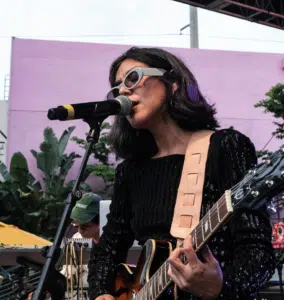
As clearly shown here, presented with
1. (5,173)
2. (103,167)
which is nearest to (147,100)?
(5,173)

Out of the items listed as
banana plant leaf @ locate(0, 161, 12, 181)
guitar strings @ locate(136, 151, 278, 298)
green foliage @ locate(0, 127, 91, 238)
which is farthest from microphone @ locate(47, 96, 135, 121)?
banana plant leaf @ locate(0, 161, 12, 181)

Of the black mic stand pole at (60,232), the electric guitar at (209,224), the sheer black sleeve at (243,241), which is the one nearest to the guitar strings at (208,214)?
the electric guitar at (209,224)

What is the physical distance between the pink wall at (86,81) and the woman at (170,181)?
41.2 feet

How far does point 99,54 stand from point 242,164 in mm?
14108

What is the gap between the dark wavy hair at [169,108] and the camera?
222 cm

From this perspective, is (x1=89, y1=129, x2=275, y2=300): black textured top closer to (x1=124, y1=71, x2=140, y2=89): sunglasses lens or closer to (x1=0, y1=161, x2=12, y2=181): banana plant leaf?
(x1=124, y1=71, x2=140, y2=89): sunglasses lens

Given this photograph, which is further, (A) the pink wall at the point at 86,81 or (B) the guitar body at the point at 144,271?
(A) the pink wall at the point at 86,81

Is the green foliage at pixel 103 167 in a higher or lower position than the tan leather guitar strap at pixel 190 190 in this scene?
higher

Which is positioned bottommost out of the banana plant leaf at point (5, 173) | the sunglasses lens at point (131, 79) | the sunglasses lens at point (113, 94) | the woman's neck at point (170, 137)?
the woman's neck at point (170, 137)

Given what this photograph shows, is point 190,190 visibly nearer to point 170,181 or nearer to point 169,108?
point 170,181

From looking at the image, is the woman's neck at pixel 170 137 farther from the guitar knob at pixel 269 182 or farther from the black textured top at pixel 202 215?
the guitar knob at pixel 269 182

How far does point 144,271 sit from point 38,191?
12.0 meters

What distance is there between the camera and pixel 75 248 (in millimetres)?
4262

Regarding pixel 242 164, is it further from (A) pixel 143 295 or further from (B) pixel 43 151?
(B) pixel 43 151
